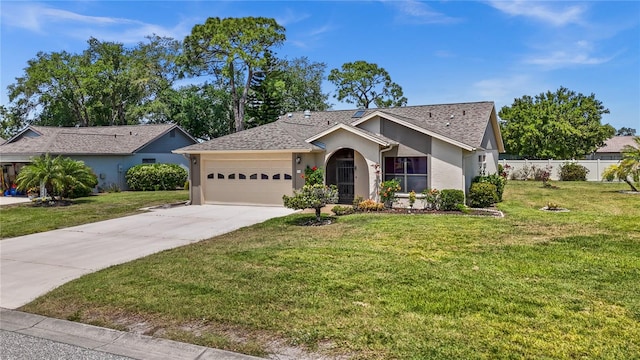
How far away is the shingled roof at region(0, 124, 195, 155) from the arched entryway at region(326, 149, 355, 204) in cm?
1597

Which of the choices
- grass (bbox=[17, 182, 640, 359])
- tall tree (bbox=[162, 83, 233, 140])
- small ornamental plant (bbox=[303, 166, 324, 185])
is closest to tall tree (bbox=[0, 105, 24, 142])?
tall tree (bbox=[162, 83, 233, 140])

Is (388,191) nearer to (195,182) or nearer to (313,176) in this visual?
(313,176)

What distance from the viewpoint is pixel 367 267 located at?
7.37 m

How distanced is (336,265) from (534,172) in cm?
2765

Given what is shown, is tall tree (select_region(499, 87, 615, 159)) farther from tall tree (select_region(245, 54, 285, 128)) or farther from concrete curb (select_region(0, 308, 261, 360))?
concrete curb (select_region(0, 308, 261, 360))

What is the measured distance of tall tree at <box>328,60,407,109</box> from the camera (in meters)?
44.6

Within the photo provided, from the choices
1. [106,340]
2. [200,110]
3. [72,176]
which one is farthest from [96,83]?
[106,340]

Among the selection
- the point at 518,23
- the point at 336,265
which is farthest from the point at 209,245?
the point at 518,23

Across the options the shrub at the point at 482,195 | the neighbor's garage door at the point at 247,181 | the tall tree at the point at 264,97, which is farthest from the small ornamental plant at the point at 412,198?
the tall tree at the point at 264,97

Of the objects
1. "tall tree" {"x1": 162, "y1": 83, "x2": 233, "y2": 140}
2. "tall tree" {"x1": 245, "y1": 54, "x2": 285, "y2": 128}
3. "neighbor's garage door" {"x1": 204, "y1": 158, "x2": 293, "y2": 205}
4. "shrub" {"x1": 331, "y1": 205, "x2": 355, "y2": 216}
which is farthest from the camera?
"tall tree" {"x1": 245, "y1": 54, "x2": 285, "y2": 128}

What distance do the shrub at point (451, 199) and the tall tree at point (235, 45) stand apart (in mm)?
25360

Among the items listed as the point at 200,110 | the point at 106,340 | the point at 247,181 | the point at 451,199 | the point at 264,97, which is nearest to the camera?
the point at 106,340

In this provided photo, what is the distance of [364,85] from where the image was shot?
45.2m

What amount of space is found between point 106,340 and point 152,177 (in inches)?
904
